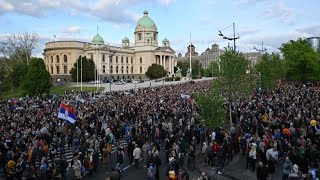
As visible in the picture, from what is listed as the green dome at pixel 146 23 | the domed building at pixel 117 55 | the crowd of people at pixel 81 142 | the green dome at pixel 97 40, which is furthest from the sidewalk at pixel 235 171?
the green dome at pixel 146 23

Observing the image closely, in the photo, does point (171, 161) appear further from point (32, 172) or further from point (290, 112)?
point (290, 112)

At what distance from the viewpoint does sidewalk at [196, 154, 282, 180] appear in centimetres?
1553

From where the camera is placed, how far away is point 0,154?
15.4 m

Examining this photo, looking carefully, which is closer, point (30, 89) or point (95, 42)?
point (30, 89)

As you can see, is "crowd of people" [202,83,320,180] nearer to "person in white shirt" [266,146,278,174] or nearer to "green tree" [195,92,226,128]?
"person in white shirt" [266,146,278,174]

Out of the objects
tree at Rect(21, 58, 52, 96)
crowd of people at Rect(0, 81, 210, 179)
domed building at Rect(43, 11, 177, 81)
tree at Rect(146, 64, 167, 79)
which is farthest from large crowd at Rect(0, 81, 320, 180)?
tree at Rect(146, 64, 167, 79)

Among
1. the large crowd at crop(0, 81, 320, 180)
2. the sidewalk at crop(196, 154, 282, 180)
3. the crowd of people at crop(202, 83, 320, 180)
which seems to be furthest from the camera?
the sidewalk at crop(196, 154, 282, 180)

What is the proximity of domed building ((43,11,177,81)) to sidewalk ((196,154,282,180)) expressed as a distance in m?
91.4

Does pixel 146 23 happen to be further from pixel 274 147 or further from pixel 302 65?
pixel 274 147

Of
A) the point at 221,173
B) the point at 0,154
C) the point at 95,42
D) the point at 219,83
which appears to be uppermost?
the point at 95,42

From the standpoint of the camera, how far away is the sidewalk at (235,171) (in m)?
15.5

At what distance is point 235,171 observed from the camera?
53.6ft

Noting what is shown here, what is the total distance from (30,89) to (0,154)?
133ft

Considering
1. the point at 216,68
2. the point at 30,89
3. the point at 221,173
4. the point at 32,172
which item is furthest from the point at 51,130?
the point at 30,89
